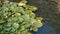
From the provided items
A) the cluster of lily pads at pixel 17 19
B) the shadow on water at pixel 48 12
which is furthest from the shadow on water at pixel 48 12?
the cluster of lily pads at pixel 17 19

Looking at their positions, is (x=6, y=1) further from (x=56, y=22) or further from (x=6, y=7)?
(x=56, y=22)

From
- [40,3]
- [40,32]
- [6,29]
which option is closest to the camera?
[6,29]

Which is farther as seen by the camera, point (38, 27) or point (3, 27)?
point (38, 27)

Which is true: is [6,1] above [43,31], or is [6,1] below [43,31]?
above

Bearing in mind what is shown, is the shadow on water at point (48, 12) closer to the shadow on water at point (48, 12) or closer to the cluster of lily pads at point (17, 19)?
the shadow on water at point (48, 12)

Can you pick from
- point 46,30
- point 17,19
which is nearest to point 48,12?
point 46,30

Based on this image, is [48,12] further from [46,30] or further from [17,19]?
[17,19]

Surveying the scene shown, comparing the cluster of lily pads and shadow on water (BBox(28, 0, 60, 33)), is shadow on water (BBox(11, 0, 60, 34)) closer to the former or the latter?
shadow on water (BBox(28, 0, 60, 33))

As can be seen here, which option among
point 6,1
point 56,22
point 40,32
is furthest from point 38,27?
point 6,1
